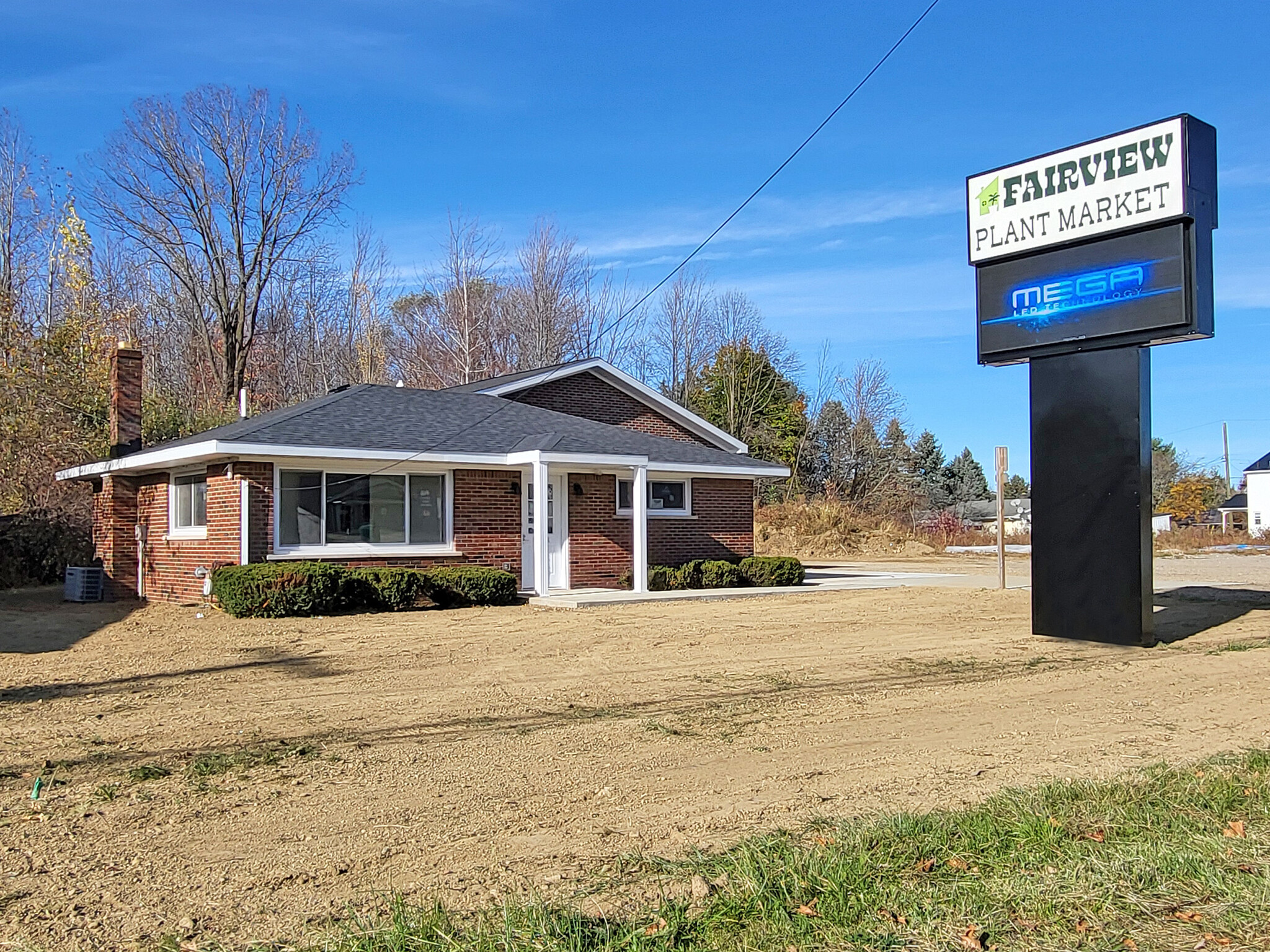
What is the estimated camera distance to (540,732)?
7754 mm

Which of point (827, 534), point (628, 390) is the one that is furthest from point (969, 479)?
point (628, 390)

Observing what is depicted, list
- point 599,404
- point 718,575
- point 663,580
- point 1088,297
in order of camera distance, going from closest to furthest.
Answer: point 1088,297, point 663,580, point 718,575, point 599,404

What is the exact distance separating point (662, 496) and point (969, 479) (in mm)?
64725

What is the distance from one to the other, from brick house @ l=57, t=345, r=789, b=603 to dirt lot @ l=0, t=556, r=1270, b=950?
2940 millimetres

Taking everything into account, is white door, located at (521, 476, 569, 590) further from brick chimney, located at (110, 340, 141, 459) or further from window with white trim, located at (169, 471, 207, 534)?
brick chimney, located at (110, 340, 141, 459)

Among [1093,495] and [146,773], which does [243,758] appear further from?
[1093,495]

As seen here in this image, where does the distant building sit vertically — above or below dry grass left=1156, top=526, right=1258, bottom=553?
above

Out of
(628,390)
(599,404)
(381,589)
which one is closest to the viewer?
(381,589)

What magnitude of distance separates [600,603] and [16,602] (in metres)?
10.4

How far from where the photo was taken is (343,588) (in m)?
15.6

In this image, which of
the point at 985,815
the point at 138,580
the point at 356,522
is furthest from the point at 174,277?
the point at 985,815

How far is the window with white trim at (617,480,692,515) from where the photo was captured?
69.5ft

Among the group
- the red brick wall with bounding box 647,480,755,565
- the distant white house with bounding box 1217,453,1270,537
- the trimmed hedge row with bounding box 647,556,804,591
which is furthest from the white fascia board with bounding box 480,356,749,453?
the distant white house with bounding box 1217,453,1270,537

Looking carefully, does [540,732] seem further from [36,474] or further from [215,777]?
[36,474]
